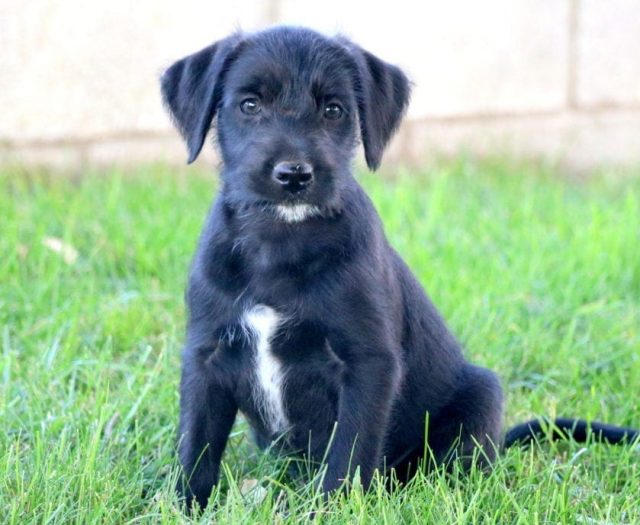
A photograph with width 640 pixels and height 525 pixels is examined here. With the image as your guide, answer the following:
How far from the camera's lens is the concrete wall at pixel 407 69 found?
20.9 ft

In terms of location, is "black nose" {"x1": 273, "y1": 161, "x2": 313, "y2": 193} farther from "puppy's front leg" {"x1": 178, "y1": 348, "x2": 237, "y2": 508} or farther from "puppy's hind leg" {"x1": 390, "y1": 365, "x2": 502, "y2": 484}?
"puppy's hind leg" {"x1": 390, "y1": 365, "x2": 502, "y2": 484}

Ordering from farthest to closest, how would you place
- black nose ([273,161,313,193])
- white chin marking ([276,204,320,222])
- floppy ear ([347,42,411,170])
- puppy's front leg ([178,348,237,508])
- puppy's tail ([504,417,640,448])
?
puppy's tail ([504,417,640,448]), floppy ear ([347,42,411,170]), puppy's front leg ([178,348,237,508]), white chin marking ([276,204,320,222]), black nose ([273,161,313,193])

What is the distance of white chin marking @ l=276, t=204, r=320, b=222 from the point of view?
10.1ft

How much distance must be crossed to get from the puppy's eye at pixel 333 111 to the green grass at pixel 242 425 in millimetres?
1040

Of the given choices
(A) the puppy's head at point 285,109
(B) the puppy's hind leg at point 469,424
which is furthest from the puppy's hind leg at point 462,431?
(A) the puppy's head at point 285,109

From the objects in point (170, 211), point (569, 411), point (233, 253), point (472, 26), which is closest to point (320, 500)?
point (233, 253)

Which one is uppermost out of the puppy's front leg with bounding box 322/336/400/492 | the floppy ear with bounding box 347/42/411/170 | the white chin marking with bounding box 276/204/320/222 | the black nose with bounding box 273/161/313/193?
the floppy ear with bounding box 347/42/411/170

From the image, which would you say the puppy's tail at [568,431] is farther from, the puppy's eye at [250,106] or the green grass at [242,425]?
the puppy's eye at [250,106]

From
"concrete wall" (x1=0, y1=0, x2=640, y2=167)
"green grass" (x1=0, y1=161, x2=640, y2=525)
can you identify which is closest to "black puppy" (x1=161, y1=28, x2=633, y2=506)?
"green grass" (x1=0, y1=161, x2=640, y2=525)

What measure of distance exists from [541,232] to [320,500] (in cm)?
Result: 320

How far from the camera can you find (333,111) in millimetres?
3193

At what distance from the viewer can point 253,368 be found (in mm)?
3170

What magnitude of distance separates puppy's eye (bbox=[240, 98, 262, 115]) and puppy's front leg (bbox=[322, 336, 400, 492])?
72cm

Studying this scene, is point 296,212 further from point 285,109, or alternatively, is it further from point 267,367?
point 267,367
